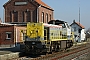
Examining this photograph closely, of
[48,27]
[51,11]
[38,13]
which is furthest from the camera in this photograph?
[51,11]

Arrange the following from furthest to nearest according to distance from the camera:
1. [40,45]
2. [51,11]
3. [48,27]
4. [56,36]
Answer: [51,11], [56,36], [48,27], [40,45]

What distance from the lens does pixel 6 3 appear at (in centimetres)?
5472

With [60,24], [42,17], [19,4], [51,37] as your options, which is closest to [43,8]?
[42,17]

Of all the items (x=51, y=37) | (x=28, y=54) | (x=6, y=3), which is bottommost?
(x=28, y=54)

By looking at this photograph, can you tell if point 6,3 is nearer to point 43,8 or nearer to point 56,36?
point 43,8

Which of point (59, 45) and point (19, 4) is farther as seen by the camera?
point (19, 4)

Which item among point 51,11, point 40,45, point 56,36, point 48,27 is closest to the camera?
point 40,45

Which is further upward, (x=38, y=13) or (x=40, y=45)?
(x=38, y=13)

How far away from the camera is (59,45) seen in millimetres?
25828

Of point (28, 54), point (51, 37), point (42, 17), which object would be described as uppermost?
point (42, 17)

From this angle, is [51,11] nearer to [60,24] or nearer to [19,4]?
[19,4]

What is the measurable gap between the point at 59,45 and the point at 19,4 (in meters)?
30.3

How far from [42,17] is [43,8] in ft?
7.29

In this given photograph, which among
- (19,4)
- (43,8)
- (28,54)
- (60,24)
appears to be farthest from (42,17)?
(28,54)
